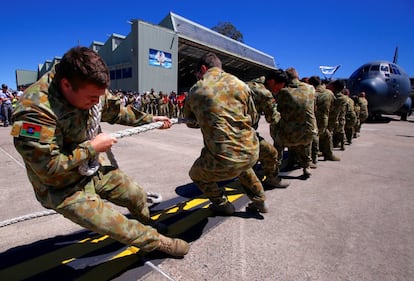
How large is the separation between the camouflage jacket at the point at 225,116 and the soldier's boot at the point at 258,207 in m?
0.76

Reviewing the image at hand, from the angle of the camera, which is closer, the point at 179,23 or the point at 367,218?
the point at 367,218

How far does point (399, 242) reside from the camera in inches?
106

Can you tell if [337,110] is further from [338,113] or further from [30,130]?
[30,130]

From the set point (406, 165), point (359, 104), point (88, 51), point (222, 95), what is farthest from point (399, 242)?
point (359, 104)

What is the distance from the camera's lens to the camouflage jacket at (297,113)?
4293 mm

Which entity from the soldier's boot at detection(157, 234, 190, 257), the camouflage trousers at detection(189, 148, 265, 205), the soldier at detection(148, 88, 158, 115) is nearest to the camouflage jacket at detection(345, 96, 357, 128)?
the camouflage trousers at detection(189, 148, 265, 205)

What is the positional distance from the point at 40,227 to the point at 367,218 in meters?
3.72

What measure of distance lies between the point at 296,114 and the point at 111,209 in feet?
10.9

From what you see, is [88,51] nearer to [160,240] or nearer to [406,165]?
[160,240]

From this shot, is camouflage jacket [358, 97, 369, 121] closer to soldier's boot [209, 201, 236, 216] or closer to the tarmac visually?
the tarmac

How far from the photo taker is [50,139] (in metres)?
1.57

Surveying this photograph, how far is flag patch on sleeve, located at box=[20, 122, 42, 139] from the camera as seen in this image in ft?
4.92

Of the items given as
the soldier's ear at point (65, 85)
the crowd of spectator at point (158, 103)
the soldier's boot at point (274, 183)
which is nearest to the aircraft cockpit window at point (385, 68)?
the crowd of spectator at point (158, 103)

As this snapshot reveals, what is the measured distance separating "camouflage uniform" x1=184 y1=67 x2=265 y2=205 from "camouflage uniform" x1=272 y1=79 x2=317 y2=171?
1.81m
